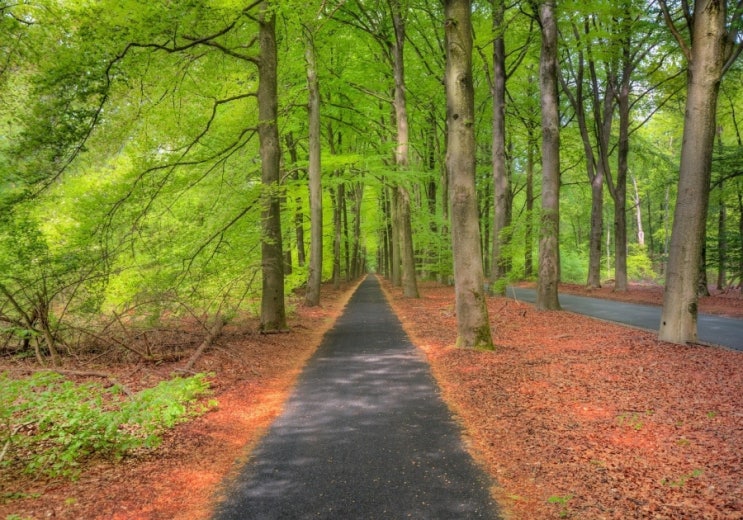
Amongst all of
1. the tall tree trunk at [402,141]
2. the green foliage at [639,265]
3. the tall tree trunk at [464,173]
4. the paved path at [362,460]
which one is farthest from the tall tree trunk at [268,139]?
the green foliage at [639,265]

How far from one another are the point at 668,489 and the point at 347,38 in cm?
1962

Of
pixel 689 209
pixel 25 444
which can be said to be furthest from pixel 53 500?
pixel 689 209

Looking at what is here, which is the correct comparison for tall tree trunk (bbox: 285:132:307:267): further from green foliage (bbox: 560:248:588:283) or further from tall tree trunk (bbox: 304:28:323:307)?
green foliage (bbox: 560:248:588:283)

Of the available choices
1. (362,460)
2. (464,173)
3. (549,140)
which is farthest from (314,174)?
(362,460)

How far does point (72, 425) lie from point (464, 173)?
22.8 ft

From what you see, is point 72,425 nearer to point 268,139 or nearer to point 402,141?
point 268,139

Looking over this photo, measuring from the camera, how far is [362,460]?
163 inches

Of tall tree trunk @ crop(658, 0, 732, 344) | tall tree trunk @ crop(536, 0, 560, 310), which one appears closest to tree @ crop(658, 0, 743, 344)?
tall tree trunk @ crop(658, 0, 732, 344)

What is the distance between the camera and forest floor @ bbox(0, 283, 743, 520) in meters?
3.31

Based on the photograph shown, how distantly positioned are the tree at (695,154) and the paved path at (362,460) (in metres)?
4.88

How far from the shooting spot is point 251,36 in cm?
1172

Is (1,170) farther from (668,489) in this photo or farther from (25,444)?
(668,489)

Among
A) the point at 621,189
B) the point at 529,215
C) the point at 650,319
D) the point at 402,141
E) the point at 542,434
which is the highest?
the point at 402,141

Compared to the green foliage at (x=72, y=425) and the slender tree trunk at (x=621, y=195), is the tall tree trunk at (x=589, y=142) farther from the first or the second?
the green foliage at (x=72, y=425)
